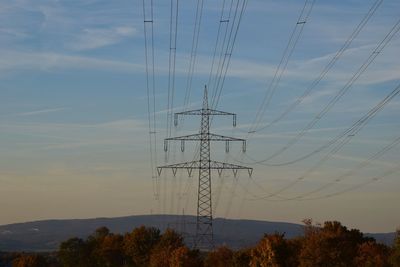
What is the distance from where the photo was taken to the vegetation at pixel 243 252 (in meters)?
89.0

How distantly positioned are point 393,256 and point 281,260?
12.9 meters

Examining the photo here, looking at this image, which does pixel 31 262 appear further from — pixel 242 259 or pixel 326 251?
pixel 326 251


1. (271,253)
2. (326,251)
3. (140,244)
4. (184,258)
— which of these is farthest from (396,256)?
(140,244)

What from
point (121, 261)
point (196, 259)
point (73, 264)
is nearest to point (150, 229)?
point (121, 261)

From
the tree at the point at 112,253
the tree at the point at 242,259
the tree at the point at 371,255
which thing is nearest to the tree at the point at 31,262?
the tree at the point at 112,253

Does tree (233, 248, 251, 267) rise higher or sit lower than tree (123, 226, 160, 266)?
lower

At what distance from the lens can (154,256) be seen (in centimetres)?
11644

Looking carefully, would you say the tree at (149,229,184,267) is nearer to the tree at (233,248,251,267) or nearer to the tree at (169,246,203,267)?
the tree at (169,246,203,267)

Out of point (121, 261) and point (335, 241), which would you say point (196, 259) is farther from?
point (121, 261)

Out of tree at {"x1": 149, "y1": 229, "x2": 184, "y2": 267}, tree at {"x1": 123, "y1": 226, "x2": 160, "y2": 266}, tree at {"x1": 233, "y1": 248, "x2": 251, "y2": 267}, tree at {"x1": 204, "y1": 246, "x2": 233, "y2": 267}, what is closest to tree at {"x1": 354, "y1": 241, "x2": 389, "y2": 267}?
tree at {"x1": 233, "y1": 248, "x2": 251, "y2": 267}

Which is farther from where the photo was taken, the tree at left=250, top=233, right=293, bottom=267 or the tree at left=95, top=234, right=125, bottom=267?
the tree at left=95, top=234, right=125, bottom=267

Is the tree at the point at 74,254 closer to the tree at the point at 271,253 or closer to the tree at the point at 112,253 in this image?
the tree at the point at 112,253

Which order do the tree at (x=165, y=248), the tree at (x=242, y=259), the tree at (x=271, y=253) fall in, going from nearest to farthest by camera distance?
the tree at (x=271, y=253) → the tree at (x=242, y=259) → the tree at (x=165, y=248)

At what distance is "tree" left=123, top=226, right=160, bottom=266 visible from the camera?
435 feet
